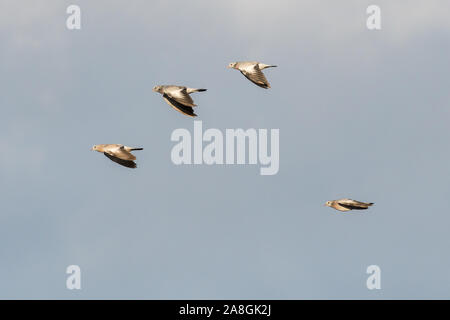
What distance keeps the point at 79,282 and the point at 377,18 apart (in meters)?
38.7

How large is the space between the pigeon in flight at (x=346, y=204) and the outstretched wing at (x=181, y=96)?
17.3 m

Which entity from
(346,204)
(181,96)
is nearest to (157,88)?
(181,96)

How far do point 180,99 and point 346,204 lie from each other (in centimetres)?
1896

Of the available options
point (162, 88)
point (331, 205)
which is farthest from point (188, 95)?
point (331, 205)

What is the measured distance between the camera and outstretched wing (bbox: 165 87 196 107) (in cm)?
12494

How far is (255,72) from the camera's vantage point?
415 feet

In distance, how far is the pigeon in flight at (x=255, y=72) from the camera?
126m

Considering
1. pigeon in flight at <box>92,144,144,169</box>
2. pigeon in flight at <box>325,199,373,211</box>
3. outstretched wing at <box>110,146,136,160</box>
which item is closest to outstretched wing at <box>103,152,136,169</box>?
pigeon in flight at <box>92,144,144,169</box>

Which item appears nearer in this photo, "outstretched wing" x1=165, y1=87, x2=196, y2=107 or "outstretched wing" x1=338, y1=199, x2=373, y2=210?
"outstretched wing" x1=165, y1=87, x2=196, y2=107

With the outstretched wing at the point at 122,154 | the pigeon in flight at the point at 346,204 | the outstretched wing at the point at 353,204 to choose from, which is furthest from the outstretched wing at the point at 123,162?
the outstretched wing at the point at 353,204

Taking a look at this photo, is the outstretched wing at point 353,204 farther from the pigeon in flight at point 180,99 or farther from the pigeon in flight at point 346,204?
the pigeon in flight at point 180,99

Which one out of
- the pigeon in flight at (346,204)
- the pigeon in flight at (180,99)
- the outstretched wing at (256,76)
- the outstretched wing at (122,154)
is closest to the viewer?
the outstretched wing at (122,154)

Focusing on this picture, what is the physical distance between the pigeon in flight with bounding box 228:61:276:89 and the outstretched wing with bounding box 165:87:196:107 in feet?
19.9

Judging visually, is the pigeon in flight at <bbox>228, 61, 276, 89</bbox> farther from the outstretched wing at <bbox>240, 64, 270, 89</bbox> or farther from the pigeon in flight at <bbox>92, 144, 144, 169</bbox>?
the pigeon in flight at <bbox>92, 144, 144, 169</bbox>
